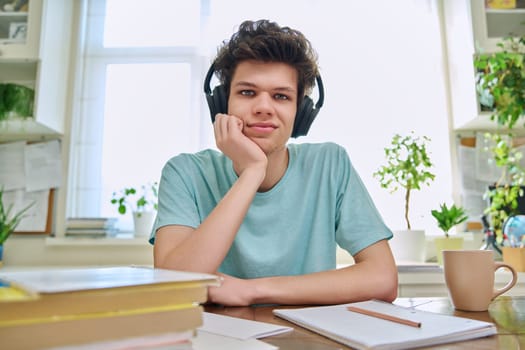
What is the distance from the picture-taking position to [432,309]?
0.73 meters

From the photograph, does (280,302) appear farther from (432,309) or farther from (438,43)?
(438,43)

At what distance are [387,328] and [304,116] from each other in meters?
0.75

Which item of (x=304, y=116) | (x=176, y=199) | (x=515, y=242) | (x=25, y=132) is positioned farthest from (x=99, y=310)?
(x=25, y=132)

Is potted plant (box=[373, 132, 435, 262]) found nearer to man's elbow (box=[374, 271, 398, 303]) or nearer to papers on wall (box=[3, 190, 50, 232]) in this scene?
man's elbow (box=[374, 271, 398, 303])

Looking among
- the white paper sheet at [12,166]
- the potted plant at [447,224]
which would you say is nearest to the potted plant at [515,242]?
the potted plant at [447,224]

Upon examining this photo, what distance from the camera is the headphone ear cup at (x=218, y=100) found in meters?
1.15

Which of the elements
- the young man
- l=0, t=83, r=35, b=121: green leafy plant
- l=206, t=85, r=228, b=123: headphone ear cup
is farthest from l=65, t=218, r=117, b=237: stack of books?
l=206, t=85, r=228, b=123: headphone ear cup

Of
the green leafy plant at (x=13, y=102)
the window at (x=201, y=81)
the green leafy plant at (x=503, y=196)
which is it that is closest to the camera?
the green leafy plant at (x=503, y=196)

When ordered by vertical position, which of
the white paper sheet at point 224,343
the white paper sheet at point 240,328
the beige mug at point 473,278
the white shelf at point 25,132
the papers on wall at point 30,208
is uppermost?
the white shelf at point 25,132

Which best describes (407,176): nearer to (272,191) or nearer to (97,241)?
(272,191)

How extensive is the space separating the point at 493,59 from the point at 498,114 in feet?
0.90

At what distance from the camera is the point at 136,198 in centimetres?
230

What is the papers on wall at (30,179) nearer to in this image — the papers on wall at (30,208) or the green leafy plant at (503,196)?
Result: the papers on wall at (30,208)

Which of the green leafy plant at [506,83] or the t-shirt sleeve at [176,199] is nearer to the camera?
the t-shirt sleeve at [176,199]
